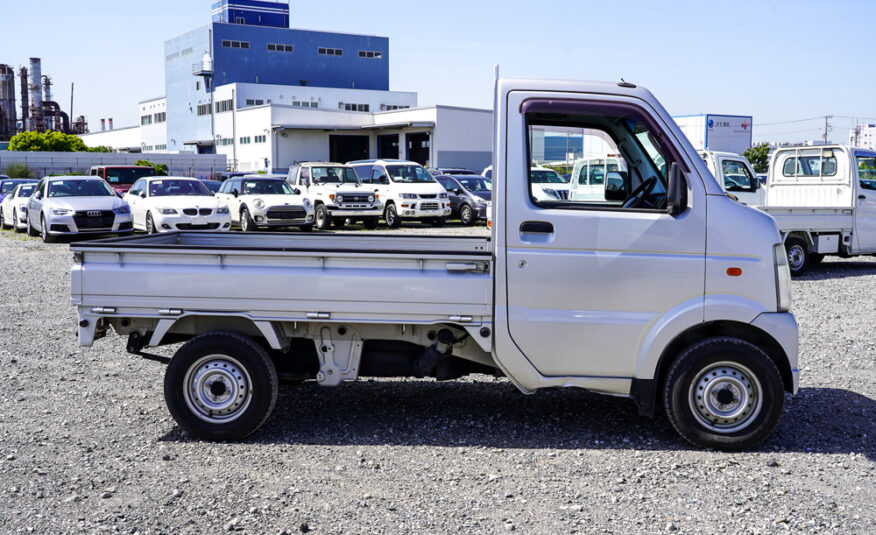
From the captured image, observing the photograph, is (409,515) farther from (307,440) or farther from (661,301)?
(661,301)

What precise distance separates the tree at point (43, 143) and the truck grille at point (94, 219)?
47572 millimetres

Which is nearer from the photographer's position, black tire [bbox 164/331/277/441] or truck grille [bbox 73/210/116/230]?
black tire [bbox 164/331/277/441]

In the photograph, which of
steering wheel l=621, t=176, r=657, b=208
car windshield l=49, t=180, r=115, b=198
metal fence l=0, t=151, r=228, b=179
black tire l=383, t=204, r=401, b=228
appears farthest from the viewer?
metal fence l=0, t=151, r=228, b=179

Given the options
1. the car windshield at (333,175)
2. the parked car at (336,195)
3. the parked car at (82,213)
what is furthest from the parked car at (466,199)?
the parked car at (82,213)

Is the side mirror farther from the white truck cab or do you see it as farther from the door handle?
the white truck cab

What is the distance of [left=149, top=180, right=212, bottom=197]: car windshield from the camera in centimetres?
2186

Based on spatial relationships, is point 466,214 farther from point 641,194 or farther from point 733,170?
point 641,194

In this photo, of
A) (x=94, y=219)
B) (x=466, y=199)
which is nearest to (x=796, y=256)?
(x=466, y=199)

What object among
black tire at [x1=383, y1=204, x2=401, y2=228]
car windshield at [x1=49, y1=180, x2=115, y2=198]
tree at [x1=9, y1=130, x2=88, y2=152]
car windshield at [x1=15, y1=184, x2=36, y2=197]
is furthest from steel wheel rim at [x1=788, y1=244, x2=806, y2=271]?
tree at [x1=9, y1=130, x2=88, y2=152]

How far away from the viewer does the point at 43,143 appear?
207 ft

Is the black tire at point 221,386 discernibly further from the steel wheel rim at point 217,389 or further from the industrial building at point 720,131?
the industrial building at point 720,131

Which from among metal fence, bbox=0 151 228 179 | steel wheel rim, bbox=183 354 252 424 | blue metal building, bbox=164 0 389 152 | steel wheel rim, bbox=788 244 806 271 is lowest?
steel wheel rim, bbox=183 354 252 424

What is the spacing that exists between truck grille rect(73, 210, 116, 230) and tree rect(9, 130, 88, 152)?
47.6 metres

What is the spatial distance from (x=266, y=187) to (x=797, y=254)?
15041mm
